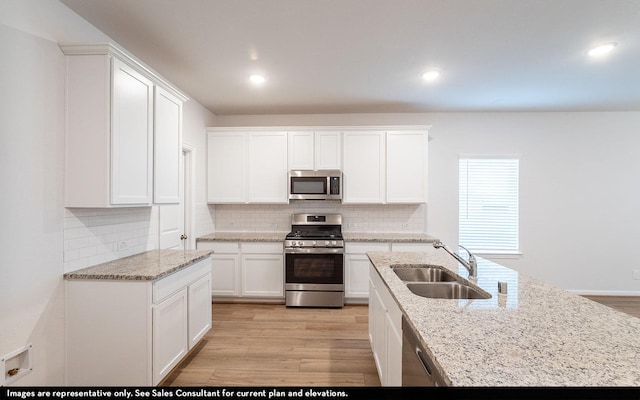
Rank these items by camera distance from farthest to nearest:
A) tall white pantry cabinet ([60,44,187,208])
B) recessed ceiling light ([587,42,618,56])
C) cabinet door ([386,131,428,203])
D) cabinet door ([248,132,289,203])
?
cabinet door ([248,132,289,203]) → cabinet door ([386,131,428,203]) → recessed ceiling light ([587,42,618,56]) → tall white pantry cabinet ([60,44,187,208])

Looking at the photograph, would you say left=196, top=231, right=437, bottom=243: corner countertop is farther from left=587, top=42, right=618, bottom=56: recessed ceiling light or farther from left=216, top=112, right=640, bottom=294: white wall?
left=587, top=42, right=618, bottom=56: recessed ceiling light

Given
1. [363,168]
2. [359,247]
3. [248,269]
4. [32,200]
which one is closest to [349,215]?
[359,247]

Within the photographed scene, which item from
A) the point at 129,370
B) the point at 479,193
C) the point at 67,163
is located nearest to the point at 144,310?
the point at 129,370

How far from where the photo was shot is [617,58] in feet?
8.72

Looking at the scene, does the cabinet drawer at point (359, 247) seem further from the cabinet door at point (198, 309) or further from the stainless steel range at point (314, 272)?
the cabinet door at point (198, 309)

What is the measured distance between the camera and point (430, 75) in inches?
120

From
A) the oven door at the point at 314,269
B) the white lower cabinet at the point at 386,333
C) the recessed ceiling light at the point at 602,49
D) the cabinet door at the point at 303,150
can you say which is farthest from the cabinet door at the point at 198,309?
the recessed ceiling light at the point at 602,49

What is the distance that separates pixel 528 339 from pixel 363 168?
125 inches

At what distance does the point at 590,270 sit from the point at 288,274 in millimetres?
4505

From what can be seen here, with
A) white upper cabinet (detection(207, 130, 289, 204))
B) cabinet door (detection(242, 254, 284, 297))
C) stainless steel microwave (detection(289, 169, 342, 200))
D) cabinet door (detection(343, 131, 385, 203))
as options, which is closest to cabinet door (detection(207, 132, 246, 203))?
white upper cabinet (detection(207, 130, 289, 204))

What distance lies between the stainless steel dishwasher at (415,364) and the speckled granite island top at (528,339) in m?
0.08

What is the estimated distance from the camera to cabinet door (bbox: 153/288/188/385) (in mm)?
1954

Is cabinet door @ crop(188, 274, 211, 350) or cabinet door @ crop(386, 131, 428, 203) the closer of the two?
cabinet door @ crop(188, 274, 211, 350)

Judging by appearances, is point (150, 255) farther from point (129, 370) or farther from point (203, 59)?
point (203, 59)
